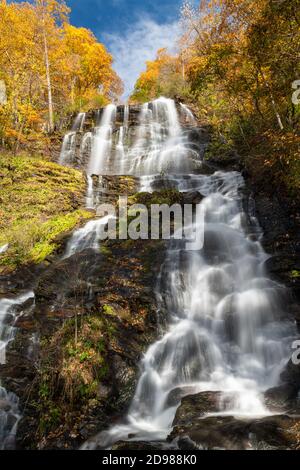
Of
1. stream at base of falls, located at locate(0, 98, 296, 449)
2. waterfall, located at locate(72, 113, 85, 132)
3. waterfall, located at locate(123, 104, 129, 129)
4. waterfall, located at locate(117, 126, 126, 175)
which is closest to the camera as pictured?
stream at base of falls, located at locate(0, 98, 296, 449)

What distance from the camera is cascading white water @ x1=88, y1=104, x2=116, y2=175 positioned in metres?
20.2

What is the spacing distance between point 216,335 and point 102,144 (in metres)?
17.0

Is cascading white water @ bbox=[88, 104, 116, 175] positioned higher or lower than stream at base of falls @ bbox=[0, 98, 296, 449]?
higher

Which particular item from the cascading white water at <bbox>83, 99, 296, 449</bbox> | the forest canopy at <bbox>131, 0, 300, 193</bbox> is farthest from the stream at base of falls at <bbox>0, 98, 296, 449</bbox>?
the forest canopy at <bbox>131, 0, 300, 193</bbox>

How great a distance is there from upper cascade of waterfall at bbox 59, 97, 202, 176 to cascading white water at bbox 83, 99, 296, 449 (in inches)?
341

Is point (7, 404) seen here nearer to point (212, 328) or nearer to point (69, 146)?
point (212, 328)

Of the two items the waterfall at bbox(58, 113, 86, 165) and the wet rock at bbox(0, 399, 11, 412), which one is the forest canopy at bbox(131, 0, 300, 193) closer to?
the wet rock at bbox(0, 399, 11, 412)

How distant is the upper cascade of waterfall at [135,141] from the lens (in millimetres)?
18828

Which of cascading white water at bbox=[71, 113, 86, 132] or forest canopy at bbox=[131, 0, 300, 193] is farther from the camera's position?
cascading white water at bbox=[71, 113, 86, 132]

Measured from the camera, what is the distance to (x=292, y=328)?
6.92 meters

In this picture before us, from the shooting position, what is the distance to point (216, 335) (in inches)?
286

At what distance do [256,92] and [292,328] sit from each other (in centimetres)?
719

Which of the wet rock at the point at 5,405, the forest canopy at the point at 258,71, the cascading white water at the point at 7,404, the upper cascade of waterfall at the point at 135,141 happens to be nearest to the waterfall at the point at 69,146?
the upper cascade of waterfall at the point at 135,141

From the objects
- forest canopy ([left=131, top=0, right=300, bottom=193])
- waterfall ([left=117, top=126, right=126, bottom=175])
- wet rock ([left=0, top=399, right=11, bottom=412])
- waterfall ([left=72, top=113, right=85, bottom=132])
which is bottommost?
wet rock ([left=0, top=399, right=11, bottom=412])
